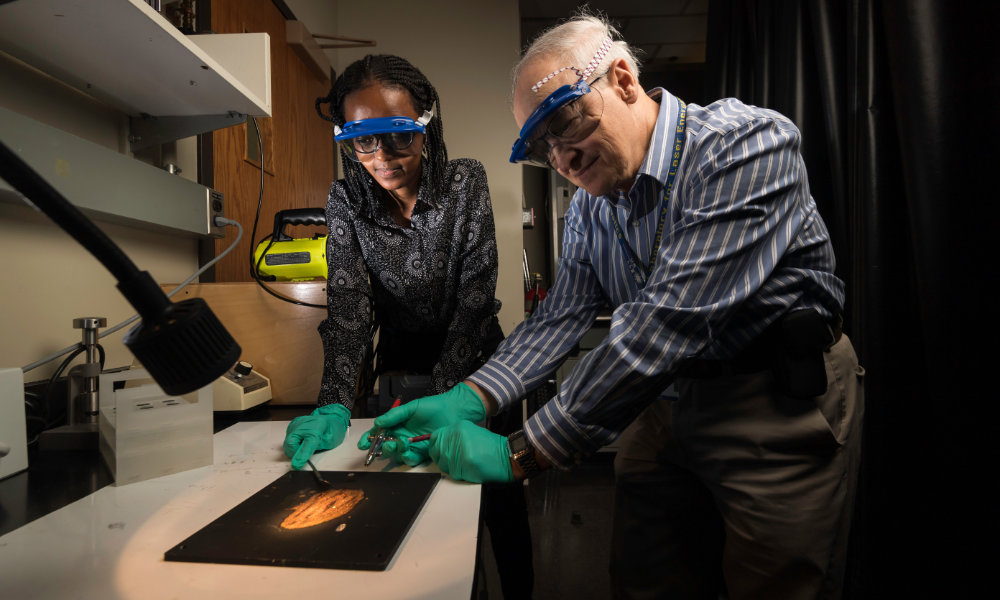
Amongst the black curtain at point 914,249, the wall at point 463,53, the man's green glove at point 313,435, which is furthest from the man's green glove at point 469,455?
the wall at point 463,53

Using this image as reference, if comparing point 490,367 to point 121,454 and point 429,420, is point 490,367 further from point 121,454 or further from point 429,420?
point 121,454

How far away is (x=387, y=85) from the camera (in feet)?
3.83

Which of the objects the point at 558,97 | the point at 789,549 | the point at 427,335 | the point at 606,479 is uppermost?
the point at 558,97

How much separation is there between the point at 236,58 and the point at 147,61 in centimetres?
33

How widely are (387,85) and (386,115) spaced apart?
3.1 inches

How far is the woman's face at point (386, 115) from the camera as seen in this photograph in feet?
3.75

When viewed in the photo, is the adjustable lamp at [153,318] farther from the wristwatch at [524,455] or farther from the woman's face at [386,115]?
the woman's face at [386,115]

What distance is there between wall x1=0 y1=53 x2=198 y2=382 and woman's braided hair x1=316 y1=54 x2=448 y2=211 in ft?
1.75

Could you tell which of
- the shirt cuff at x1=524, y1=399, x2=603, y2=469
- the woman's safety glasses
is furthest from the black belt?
the woman's safety glasses

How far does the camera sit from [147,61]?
104cm

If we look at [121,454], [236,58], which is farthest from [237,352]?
[236,58]

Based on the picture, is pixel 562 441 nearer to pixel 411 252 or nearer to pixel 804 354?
pixel 804 354

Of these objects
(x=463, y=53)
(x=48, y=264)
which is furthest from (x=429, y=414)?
(x=463, y=53)

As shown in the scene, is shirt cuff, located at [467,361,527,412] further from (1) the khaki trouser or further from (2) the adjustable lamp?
(2) the adjustable lamp
